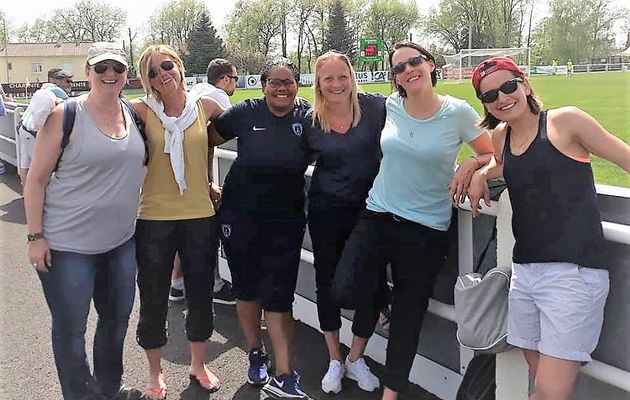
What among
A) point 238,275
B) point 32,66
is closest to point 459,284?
point 238,275

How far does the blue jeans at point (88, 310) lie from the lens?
3.47 meters

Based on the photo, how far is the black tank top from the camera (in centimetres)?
258

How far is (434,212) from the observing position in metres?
3.42

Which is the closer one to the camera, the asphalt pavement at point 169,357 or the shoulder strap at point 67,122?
the shoulder strap at point 67,122

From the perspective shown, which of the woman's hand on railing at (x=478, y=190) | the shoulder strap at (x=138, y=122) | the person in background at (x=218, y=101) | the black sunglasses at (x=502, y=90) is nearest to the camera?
the black sunglasses at (x=502, y=90)

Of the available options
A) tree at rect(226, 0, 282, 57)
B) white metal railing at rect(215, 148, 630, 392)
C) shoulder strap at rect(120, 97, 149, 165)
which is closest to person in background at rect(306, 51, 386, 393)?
white metal railing at rect(215, 148, 630, 392)

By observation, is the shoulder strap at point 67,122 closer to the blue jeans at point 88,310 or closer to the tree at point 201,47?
the blue jeans at point 88,310

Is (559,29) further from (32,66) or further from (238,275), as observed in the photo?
(238,275)

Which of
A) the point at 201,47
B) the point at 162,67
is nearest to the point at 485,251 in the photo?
the point at 162,67

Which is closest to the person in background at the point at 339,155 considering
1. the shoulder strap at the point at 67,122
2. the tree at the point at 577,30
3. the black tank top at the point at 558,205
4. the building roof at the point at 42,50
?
the black tank top at the point at 558,205

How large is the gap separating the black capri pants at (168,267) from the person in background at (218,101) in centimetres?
31

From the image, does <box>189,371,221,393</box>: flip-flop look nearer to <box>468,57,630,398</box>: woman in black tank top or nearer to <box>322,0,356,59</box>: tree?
<box>468,57,630,398</box>: woman in black tank top

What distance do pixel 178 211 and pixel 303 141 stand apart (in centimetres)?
83

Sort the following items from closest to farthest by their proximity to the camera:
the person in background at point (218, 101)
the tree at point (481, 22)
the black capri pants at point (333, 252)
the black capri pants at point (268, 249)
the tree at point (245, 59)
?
the black capri pants at point (333, 252), the black capri pants at point (268, 249), the person in background at point (218, 101), the tree at point (245, 59), the tree at point (481, 22)
